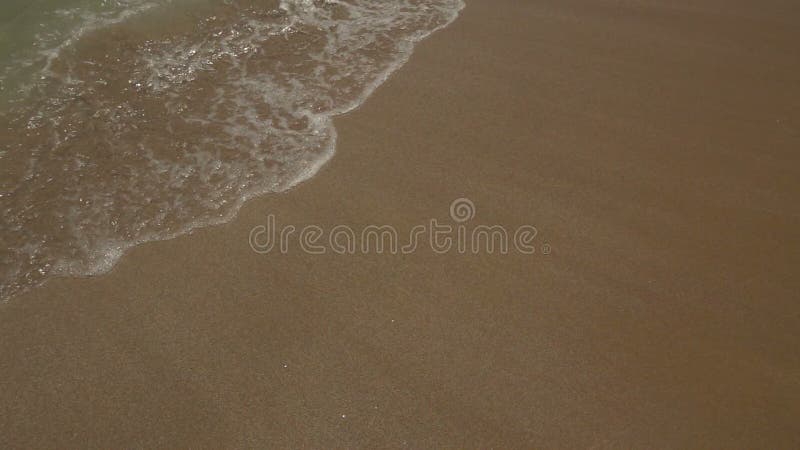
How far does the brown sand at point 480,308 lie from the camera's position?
229 cm

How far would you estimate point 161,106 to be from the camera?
12.1 ft

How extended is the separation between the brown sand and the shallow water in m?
0.21

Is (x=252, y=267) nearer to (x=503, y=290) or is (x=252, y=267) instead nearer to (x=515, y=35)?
(x=503, y=290)

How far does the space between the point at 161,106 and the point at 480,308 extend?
2.38 m

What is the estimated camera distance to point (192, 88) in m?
3.86

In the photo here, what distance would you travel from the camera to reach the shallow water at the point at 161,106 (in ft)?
9.91

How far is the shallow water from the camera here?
302 centimetres

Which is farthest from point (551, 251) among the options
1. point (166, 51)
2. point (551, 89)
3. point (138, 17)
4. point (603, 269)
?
point (138, 17)

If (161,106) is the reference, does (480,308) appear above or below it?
below

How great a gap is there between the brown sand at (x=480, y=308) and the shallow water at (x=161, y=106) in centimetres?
21

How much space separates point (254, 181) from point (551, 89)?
1959 mm

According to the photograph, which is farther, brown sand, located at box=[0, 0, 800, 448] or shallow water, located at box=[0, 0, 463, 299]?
shallow water, located at box=[0, 0, 463, 299]

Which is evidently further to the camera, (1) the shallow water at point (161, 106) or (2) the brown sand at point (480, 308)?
(1) the shallow water at point (161, 106)

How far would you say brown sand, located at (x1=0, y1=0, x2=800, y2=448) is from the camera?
2.29m
